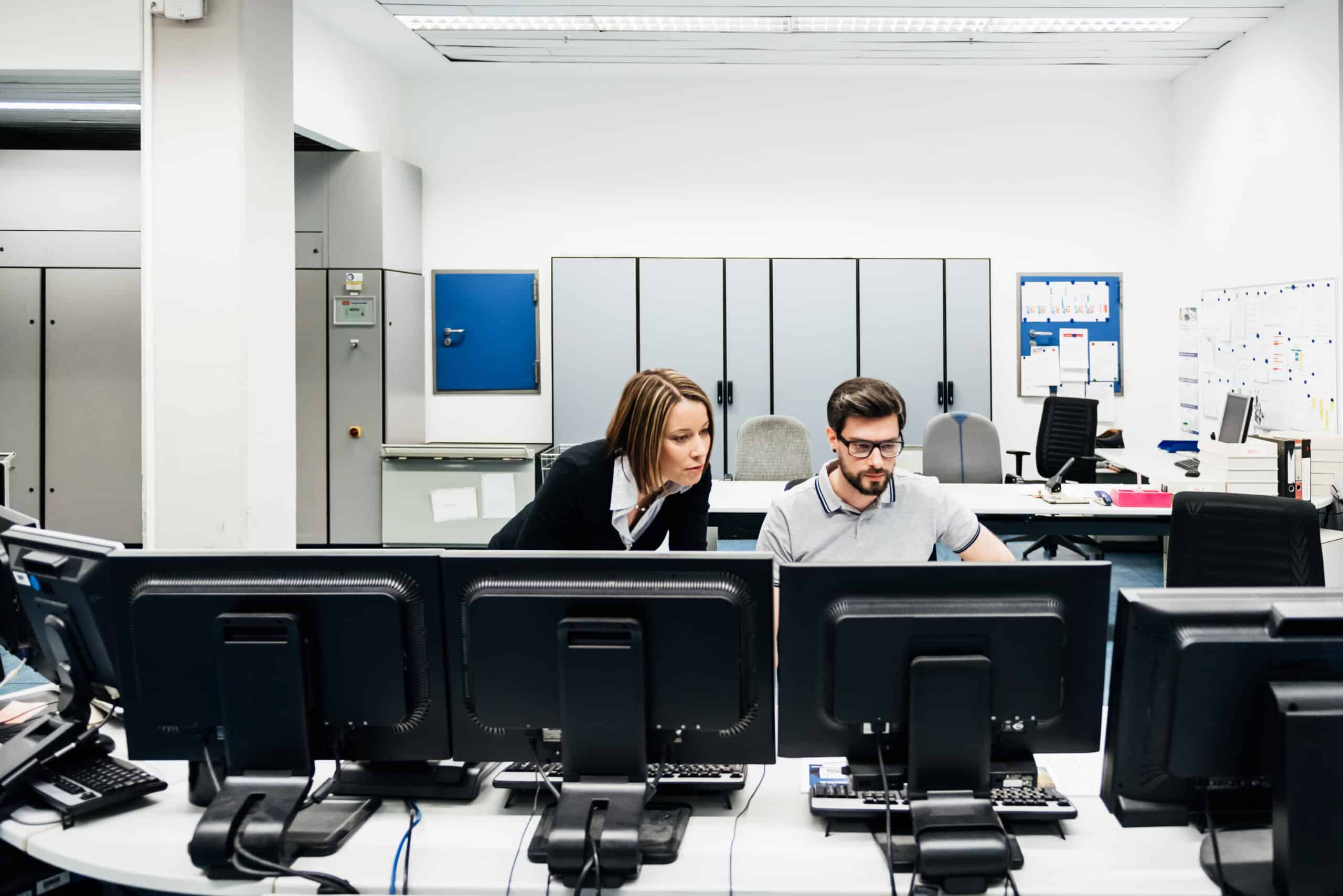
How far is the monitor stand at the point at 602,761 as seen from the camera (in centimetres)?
136

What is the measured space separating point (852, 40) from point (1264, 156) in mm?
2285

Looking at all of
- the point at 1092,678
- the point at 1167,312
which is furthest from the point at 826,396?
the point at 1092,678

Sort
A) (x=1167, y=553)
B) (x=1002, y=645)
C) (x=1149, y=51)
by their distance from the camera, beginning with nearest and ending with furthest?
(x=1002, y=645) < (x=1167, y=553) < (x=1149, y=51)

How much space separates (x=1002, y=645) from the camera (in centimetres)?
138

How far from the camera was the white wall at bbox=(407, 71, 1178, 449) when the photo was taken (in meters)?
6.31

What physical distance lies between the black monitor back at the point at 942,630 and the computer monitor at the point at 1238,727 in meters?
0.07

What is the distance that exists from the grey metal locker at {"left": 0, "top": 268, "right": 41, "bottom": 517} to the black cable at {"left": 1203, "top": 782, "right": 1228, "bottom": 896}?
5878mm

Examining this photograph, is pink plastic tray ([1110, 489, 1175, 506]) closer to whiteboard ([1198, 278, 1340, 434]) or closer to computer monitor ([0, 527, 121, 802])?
whiteboard ([1198, 278, 1340, 434])

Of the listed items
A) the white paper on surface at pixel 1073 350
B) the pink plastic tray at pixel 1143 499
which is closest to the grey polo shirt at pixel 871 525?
the pink plastic tray at pixel 1143 499

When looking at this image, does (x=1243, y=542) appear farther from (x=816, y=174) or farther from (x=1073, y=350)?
(x=816, y=174)

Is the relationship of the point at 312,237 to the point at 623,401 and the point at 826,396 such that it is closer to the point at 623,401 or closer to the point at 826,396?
the point at 826,396

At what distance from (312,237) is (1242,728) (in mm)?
5574

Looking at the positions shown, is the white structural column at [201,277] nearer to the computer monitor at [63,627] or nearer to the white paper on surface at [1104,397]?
the computer monitor at [63,627]

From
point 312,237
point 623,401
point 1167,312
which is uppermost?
point 312,237
